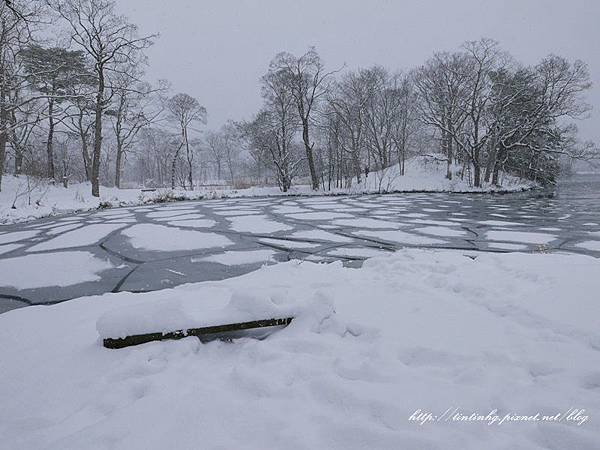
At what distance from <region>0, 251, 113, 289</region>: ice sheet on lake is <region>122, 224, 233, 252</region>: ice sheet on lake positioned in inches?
33.8

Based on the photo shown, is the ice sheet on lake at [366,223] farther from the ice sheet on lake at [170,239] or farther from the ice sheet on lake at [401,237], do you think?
the ice sheet on lake at [170,239]

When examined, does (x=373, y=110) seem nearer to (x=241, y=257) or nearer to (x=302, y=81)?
(x=302, y=81)

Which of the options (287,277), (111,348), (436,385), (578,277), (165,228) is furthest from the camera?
(165,228)

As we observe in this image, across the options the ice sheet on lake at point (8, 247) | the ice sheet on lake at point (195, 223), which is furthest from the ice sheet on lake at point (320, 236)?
the ice sheet on lake at point (8, 247)

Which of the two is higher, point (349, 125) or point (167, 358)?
point (349, 125)

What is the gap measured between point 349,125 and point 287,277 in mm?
22947

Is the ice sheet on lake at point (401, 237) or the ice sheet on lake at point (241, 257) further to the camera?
the ice sheet on lake at point (401, 237)

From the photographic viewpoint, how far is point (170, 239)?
5.41 meters

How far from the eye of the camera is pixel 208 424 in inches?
49.3

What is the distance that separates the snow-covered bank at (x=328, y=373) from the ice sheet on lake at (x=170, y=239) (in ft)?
7.63

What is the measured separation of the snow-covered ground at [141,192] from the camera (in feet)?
35.7

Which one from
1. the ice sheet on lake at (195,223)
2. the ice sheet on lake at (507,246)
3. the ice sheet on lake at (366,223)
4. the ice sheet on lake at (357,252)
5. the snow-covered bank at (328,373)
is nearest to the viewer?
the snow-covered bank at (328,373)

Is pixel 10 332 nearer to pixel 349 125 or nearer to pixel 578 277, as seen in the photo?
pixel 578 277

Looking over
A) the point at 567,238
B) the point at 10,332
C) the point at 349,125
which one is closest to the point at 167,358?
the point at 10,332
